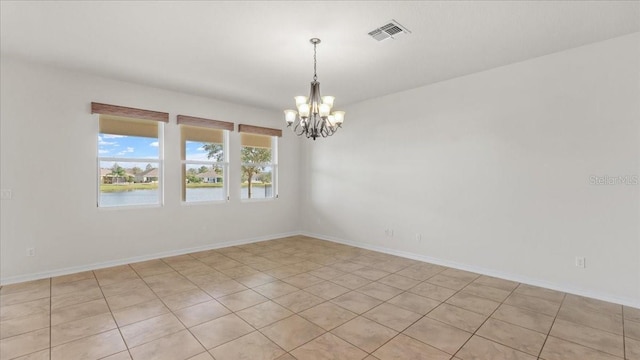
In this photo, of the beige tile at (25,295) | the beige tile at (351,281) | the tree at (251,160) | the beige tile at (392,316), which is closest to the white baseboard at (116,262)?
the beige tile at (25,295)

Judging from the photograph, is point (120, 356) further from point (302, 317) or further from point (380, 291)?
point (380, 291)

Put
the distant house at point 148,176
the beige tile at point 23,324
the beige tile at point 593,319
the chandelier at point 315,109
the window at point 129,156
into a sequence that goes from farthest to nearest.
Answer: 1. the distant house at point 148,176
2. the window at point 129,156
3. the chandelier at point 315,109
4. the beige tile at point 593,319
5. the beige tile at point 23,324

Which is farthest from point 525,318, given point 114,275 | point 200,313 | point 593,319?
point 114,275

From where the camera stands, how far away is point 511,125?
389cm

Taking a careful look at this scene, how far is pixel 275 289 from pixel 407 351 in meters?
1.75

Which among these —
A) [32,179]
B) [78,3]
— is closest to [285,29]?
[78,3]

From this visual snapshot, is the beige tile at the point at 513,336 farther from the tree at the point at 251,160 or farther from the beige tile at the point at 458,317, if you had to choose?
the tree at the point at 251,160

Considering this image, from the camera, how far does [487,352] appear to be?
230 cm

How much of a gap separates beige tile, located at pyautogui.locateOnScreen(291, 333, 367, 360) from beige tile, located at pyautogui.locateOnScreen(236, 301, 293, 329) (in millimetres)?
528

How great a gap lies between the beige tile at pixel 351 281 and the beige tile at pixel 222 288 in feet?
3.92

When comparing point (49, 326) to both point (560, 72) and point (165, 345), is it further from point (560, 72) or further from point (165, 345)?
point (560, 72)

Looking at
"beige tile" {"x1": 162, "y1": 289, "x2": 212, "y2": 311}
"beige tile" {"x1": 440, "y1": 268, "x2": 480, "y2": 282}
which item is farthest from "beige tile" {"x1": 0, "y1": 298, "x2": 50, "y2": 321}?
"beige tile" {"x1": 440, "y1": 268, "x2": 480, "y2": 282}

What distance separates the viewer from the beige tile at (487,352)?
2.24 meters

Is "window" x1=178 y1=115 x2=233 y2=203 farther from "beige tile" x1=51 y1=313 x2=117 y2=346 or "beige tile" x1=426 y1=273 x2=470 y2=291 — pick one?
"beige tile" x1=426 y1=273 x2=470 y2=291
